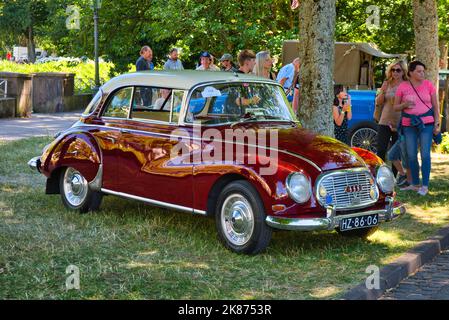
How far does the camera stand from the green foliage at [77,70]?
3055 cm

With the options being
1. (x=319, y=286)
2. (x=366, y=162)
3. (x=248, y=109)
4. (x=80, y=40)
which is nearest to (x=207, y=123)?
(x=248, y=109)

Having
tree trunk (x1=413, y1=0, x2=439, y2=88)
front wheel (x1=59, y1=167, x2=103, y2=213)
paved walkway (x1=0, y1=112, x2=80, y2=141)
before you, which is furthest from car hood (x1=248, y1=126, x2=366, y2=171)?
paved walkway (x1=0, y1=112, x2=80, y2=141)

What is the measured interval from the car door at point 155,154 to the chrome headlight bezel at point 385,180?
187cm

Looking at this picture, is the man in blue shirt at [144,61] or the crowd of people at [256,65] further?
the man in blue shirt at [144,61]

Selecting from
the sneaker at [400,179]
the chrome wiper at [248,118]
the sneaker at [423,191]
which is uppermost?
the chrome wiper at [248,118]

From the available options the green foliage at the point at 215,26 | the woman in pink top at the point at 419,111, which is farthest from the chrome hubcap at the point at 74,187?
the green foliage at the point at 215,26

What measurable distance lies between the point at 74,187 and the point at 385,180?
3646 millimetres

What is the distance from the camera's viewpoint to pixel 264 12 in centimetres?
2645

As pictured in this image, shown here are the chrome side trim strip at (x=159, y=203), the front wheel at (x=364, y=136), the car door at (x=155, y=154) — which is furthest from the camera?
the front wheel at (x=364, y=136)

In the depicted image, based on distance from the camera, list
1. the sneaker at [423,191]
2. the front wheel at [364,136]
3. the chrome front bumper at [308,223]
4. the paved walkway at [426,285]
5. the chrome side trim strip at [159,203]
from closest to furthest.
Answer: the paved walkway at [426,285], the chrome front bumper at [308,223], the chrome side trim strip at [159,203], the sneaker at [423,191], the front wheel at [364,136]

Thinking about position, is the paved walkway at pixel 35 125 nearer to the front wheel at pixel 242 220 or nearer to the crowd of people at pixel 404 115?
the crowd of people at pixel 404 115

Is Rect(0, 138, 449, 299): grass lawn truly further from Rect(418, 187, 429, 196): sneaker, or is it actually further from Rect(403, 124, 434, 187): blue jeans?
Rect(403, 124, 434, 187): blue jeans

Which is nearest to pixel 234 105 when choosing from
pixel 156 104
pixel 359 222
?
pixel 156 104

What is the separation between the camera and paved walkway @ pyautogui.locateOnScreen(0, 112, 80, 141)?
18016 mm
